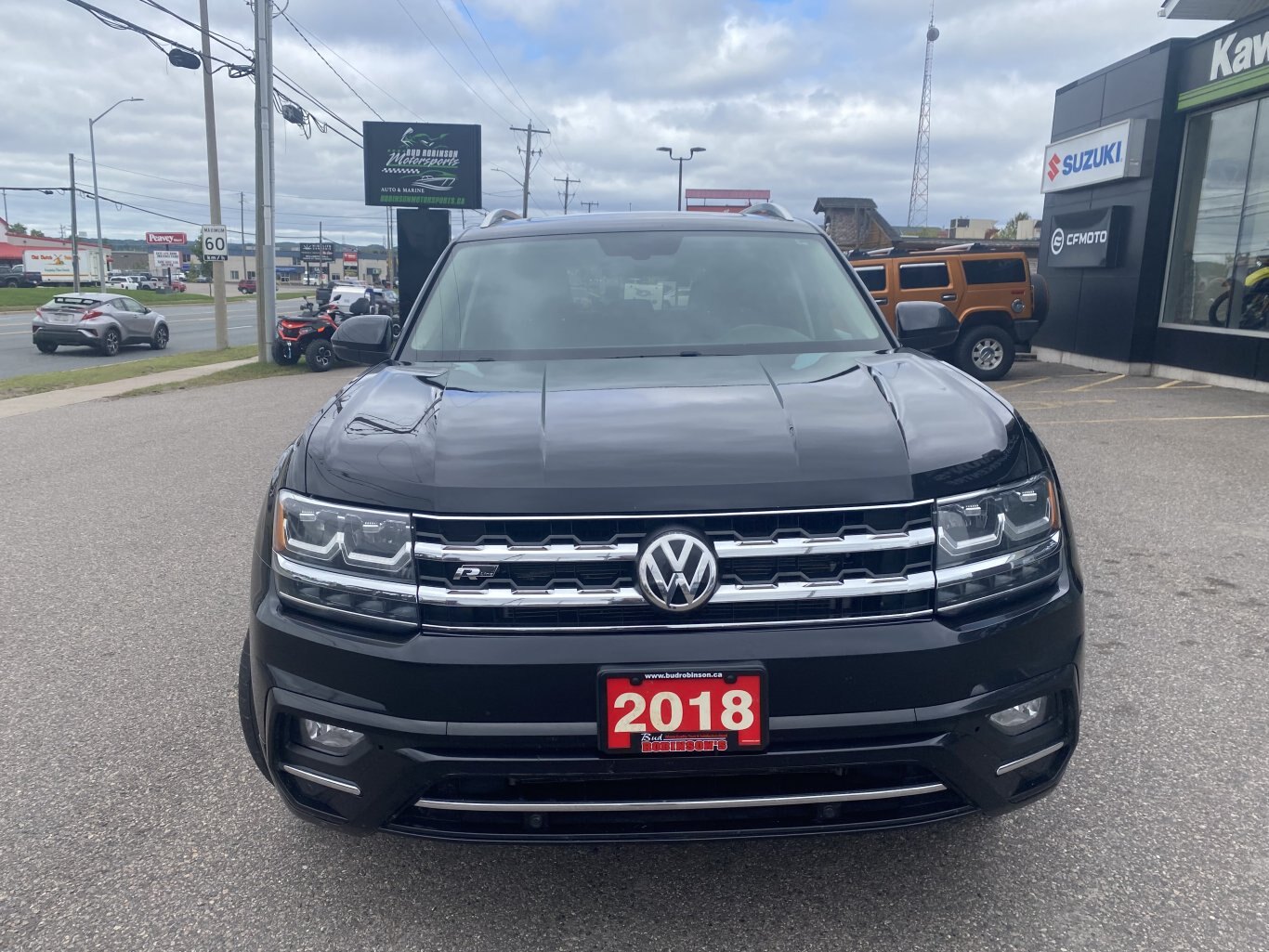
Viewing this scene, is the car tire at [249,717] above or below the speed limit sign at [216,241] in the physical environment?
below

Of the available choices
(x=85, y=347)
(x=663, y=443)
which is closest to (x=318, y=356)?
(x=85, y=347)

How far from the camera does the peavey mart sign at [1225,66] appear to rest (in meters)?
13.3

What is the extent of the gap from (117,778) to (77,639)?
1532 mm

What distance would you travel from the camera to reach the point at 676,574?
2072mm

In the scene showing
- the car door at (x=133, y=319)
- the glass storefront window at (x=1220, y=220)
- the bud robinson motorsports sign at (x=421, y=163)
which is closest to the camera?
the glass storefront window at (x=1220, y=220)

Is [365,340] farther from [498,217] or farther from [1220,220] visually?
[1220,220]

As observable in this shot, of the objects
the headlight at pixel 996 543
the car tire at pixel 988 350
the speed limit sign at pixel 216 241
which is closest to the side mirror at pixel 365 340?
the headlight at pixel 996 543

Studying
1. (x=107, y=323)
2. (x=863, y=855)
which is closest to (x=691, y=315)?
(x=863, y=855)

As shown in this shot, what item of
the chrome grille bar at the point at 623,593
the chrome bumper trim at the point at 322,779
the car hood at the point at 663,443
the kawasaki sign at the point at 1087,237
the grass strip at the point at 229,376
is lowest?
the grass strip at the point at 229,376

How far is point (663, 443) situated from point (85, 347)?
28.5m

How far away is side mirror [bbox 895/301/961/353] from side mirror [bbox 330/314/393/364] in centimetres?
198

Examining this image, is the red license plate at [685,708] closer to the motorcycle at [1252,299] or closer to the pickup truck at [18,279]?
the motorcycle at [1252,299]

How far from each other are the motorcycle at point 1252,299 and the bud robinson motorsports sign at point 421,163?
61.3ft

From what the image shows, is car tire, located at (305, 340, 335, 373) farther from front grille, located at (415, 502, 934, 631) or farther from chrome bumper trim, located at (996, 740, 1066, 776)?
chrome bumper trim, located at (996, 740, 1066, 776)
